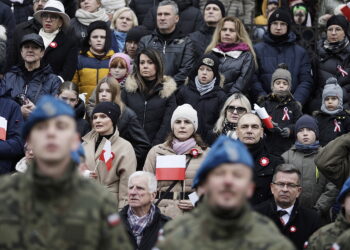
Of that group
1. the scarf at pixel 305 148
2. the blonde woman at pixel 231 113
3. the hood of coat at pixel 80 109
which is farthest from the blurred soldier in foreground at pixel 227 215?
the hood of coat at pixel 80 109

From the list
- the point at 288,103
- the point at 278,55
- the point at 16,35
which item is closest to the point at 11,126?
the point at 16,35

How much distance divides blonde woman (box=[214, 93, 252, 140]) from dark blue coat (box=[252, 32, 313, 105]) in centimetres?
179

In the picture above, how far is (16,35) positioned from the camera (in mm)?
13039

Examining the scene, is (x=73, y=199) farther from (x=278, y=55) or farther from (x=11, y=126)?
(x=278, y=55)

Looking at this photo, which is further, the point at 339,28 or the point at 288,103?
the point at 339,28

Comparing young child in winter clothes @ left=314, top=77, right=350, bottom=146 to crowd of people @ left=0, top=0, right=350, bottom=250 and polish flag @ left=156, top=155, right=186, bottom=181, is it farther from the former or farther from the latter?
polish flag @ left=156, top=155, right=186, bottom=181

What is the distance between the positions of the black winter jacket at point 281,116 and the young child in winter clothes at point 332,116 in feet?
0.97

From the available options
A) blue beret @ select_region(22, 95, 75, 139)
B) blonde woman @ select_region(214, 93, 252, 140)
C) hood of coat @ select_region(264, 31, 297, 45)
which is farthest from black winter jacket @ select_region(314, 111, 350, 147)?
blue beret @ select_region(22, 95, 75, 139)

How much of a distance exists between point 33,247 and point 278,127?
658 cm

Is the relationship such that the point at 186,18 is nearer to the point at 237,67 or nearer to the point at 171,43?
the point at 171,43

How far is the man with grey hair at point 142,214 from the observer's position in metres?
9.26

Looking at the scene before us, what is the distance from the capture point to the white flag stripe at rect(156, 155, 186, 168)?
10.1 metres

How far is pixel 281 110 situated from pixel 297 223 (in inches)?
109

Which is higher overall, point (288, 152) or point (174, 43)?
point (174, 43)
